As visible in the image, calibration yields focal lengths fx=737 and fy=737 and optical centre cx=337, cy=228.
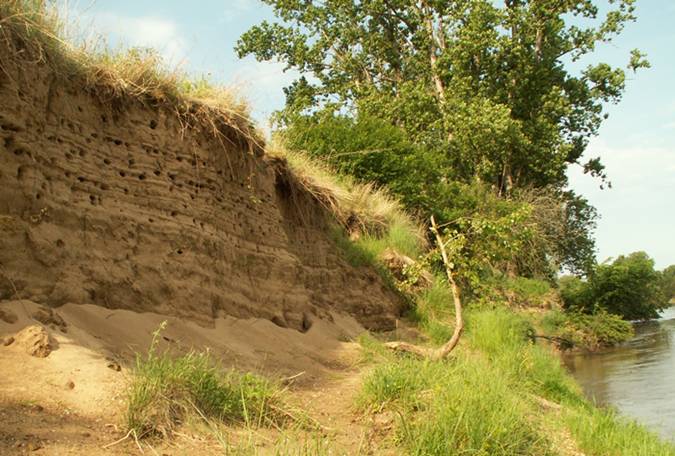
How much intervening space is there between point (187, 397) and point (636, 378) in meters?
Answer: 12.4

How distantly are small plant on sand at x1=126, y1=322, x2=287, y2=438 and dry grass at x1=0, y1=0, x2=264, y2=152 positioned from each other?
2.89 metres

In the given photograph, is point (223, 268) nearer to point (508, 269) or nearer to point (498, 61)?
point (508, 269)

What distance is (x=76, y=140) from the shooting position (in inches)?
259

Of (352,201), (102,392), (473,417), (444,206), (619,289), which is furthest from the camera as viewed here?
(619,289)

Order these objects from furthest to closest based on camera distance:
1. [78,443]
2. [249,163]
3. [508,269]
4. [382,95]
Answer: [382,95] → [508,269] → [249,163] → [78,443]

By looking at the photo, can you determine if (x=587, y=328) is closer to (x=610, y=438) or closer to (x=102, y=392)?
(x=610, y=438)

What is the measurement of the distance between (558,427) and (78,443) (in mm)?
4323

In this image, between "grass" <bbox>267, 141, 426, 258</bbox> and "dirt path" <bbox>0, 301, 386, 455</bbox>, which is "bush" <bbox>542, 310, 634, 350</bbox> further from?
"dirt path" <bbox>0, 301, 386, 455</bbox>

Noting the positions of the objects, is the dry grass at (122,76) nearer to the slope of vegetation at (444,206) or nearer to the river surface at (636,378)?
the slope of vegetation at (444,206)

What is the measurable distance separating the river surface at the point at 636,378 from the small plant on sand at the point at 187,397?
5841mm

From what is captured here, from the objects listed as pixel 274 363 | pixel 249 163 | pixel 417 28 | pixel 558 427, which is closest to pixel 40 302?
pixel 274 363

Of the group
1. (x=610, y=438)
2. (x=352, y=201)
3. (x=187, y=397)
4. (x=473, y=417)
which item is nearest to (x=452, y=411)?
(x=473, y=417)

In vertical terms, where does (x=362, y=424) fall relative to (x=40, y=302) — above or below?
below

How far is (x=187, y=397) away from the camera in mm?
4559
